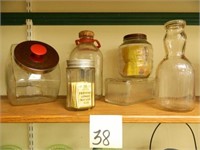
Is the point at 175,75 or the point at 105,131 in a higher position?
the point at 175,75

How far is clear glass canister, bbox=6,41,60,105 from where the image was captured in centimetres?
58

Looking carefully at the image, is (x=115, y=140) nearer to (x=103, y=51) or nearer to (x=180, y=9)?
(x=103, y=51)

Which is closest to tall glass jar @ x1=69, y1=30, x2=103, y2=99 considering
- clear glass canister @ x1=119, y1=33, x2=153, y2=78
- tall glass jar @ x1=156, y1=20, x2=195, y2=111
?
clear glass canister @ x1=119, y1=33, x2=153, y2=78

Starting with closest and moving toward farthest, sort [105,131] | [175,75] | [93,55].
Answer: [105,131] < [175,75] < [93,55]

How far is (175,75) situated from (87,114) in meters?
0.28

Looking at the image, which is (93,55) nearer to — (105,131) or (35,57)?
(35,57)

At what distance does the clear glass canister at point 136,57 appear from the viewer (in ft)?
2.18

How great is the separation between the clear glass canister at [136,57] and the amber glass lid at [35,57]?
0.76 feet

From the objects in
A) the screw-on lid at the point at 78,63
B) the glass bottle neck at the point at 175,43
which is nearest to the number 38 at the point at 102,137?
the screw-on lid at the point at 78,63

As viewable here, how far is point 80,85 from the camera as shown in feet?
1.74

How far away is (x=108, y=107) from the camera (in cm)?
59

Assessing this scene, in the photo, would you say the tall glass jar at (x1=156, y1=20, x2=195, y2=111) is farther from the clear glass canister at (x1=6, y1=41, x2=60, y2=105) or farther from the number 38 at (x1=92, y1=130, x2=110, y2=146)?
the clear glass canister at (x1=6, y1=41, x2=60, y2=105)

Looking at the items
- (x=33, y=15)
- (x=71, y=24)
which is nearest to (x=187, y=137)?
(x=71, y=24)

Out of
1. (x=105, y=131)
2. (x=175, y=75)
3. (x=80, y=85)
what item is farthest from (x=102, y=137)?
(x=175, y=75)
